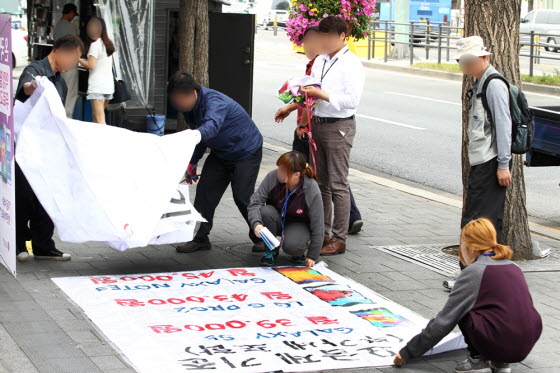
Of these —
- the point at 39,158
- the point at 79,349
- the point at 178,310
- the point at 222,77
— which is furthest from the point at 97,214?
the point at 222,77

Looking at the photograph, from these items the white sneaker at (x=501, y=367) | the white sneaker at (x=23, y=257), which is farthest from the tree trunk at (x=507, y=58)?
the white sneaker at (x=23, y=257)

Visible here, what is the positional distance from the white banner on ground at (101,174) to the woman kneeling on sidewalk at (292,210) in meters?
0.63

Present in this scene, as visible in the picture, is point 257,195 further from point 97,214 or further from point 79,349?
point 79,349

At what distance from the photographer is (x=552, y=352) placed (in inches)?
219

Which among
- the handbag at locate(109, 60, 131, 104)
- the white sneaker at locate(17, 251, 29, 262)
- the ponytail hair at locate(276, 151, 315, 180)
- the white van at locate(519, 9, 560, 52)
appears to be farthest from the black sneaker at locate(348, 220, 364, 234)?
the white van at locate(519, 9, 560, 52)

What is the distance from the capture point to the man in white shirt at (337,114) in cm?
752

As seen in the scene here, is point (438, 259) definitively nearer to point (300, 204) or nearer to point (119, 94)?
point (300, 204)

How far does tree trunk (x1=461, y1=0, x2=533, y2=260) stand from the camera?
24.8 ft

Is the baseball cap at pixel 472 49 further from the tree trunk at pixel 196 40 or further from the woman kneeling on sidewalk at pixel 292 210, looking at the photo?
the tree trunk at pixel 196 40

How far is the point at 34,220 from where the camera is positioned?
7164 mm

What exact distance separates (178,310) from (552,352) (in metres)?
2.27

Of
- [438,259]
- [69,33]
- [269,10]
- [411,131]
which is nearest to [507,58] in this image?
[438,259]

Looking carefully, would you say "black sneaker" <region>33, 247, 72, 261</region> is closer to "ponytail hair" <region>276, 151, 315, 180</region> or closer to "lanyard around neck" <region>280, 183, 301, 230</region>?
"lanyard around neck" <region>280, 183, 301, 230</region>

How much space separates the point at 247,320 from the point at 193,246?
1.86 metres
